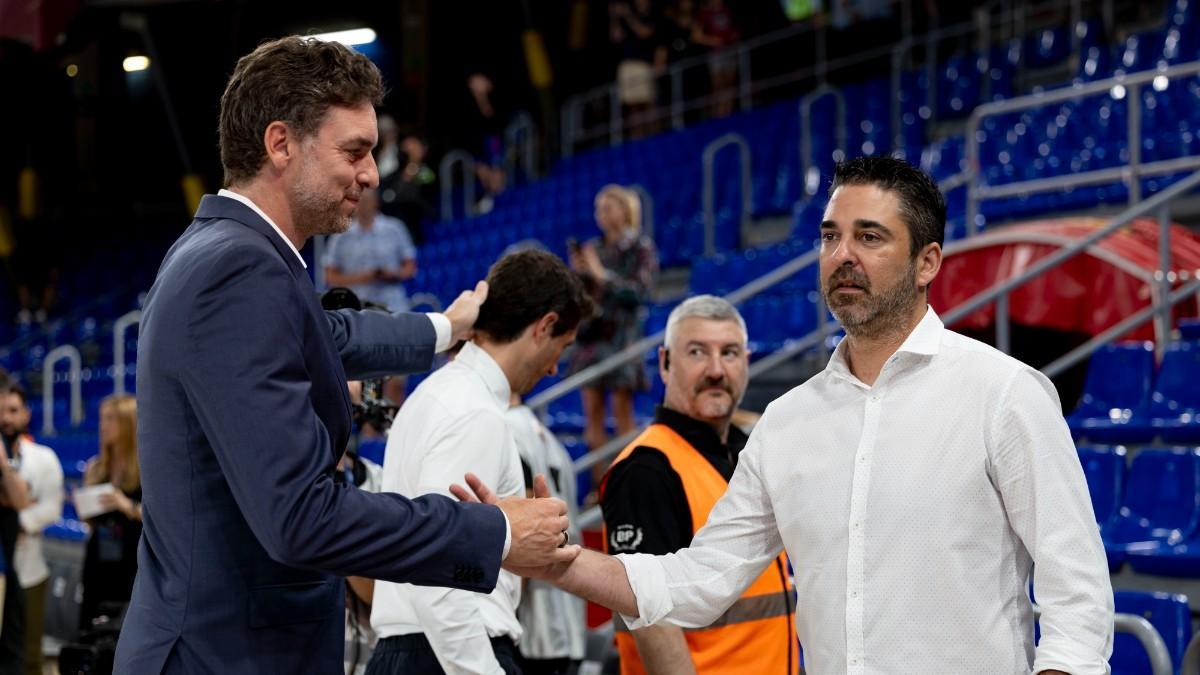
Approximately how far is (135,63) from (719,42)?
10687 mm

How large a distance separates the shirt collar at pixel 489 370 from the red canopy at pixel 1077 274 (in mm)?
3981

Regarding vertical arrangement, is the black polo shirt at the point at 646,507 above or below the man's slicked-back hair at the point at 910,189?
below

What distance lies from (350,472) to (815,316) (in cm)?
528

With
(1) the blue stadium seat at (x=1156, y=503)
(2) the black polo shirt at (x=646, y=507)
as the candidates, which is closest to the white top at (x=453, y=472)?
(2) the black polo shirt at (x=646, y=507)

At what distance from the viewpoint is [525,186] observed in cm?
1462

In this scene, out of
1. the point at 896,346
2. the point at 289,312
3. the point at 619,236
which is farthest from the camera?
the point at 619,236

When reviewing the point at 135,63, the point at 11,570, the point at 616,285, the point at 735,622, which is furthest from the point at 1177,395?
the point at 135,63

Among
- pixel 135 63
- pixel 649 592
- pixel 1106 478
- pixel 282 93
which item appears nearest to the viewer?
pixel 282 93

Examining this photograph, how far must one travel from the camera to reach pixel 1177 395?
5.50 m

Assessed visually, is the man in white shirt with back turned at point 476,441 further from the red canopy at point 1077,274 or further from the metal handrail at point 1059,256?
the red canopy at point 1077,274

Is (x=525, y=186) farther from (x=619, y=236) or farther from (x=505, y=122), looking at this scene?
(x=619, y=236)

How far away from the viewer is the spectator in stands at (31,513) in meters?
6.50

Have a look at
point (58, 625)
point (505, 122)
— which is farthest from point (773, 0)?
point (58, 625)

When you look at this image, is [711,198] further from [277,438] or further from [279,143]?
[277,438]
